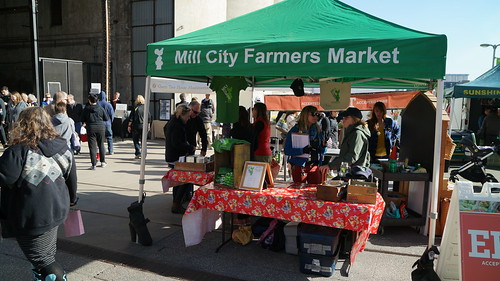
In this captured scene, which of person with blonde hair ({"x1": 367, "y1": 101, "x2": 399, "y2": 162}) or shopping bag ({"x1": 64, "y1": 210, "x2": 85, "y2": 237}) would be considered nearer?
shopping bag ({"x1": 64, "y1": 210, "x2": 85, "y2": 237})

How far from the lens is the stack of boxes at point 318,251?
159 inches

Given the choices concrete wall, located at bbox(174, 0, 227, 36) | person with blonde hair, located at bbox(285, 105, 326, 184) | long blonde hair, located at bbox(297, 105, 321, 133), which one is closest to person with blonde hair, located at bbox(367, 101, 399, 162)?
person with blonde hair, located at bbox(285, 105, 326, 184)

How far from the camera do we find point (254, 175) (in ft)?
14.2

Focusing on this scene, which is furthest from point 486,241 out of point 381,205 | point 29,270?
point 29,270

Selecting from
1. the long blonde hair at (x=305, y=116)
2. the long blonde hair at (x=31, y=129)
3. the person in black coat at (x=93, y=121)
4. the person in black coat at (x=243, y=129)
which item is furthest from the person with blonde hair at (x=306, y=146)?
the person in black coat at (x=93, y=121)

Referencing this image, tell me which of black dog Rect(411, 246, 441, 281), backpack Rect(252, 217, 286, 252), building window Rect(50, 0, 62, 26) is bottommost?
backpack Rect(252, 217, 286, 252)

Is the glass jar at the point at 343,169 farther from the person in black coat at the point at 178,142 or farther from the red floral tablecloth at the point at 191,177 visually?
the person in black coat at the point at 178,142

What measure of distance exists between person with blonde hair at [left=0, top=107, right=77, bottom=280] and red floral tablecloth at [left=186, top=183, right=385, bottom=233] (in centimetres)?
156

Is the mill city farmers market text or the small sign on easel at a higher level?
the mill city farmers market text

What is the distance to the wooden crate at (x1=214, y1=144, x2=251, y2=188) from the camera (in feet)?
14.4

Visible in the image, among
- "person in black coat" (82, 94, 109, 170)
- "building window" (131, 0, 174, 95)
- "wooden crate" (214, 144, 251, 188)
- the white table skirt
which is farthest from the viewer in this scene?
"building window" (131, 0, 174, 95)

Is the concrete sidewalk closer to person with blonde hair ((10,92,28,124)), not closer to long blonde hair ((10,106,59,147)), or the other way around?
long blonde hair ((10,106,59,147))

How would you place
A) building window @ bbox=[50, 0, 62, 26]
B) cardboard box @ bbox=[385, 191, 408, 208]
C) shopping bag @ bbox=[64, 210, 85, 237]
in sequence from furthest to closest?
1. building window @ bbox=[50, 0, 62, 26]
2. cardboard box @ bbox=[385, 191, 408, 208]
3. shopping bag @ bbox=[64, 210, 85, 237]

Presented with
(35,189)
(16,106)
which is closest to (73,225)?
(35,189)
